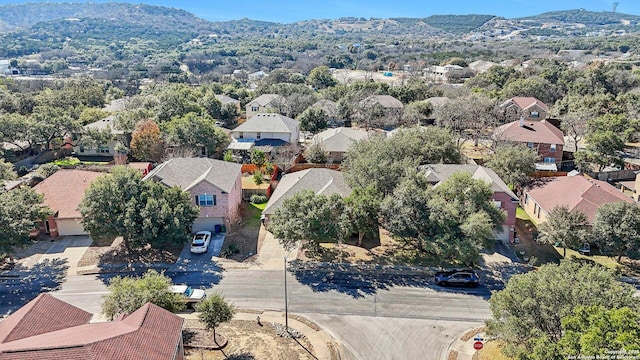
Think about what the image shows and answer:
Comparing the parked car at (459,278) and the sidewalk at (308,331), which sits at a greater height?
the parked car at (459,278)

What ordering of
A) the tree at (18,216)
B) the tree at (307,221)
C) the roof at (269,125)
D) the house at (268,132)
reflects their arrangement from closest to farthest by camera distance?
the tree at (18,216), the tree at (307,221), the house at (268,132), the roof at (269,125)

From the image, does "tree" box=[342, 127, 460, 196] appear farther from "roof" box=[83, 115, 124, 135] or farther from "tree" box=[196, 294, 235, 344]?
"roof" box=[83, 115, 124, 135]

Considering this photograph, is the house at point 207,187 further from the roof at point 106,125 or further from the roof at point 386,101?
the roof at point 386,101

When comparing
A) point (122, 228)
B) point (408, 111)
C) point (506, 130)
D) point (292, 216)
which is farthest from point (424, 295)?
point (408, 111)

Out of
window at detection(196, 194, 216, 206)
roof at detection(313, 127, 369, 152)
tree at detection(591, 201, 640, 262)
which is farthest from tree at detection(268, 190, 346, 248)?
roof at detection(313, 127, 369, 152)

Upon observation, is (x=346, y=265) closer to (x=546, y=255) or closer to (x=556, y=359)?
(x=546, y=255)

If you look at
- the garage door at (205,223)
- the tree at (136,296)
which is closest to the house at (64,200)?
the garage door at (205,223)

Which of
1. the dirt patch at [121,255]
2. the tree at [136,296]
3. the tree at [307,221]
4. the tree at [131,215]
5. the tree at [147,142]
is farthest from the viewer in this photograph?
the tree at [147,142]
